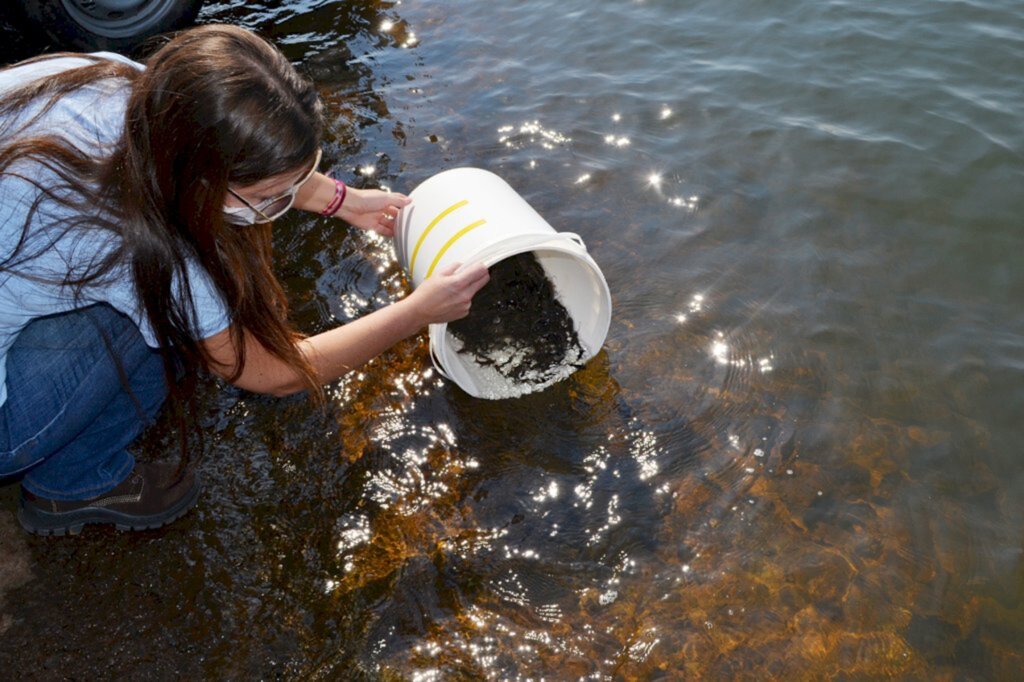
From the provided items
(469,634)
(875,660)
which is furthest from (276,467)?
(875,660)

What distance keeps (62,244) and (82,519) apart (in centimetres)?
111

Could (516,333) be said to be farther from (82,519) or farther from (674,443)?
(82,519)

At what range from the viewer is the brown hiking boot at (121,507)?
8.04ft

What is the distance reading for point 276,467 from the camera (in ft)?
8.87

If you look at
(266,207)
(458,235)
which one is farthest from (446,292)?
(266,207)

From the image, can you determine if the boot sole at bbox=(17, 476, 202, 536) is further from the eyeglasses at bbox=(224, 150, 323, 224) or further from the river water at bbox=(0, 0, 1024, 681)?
the eyeglasses at bbox=(224, 150, 323, 224)

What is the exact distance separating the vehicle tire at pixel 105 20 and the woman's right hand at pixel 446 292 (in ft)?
11.2

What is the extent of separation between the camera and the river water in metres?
2.23

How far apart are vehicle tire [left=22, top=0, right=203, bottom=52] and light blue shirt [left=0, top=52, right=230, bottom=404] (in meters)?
2.94

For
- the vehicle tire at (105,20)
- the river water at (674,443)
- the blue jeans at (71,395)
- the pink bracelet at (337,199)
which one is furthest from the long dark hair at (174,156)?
the vehicle tire at (105,20)

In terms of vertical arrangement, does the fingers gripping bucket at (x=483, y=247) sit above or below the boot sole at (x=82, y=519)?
above

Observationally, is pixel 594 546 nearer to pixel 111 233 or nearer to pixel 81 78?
pixel 111 233

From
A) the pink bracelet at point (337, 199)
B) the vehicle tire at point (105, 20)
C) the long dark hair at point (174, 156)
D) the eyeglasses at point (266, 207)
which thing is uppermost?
the long dark hair at point (174, 156)

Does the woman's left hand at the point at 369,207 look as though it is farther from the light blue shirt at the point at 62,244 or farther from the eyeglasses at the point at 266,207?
the light blue shirt at the point at 62,244
